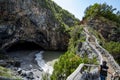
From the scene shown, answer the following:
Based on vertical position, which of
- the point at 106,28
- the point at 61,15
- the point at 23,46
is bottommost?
the point at 23,46

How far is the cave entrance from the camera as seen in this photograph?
235 ft

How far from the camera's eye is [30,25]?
73750 mm

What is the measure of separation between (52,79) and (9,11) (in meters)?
Result: 44.4

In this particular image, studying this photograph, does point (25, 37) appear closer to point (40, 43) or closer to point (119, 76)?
point (40, 43)

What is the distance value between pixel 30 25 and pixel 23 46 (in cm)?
767

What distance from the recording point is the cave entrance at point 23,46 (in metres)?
71.7

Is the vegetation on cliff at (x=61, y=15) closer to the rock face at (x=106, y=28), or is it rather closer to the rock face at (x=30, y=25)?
the rock face at (x=30, y=25)

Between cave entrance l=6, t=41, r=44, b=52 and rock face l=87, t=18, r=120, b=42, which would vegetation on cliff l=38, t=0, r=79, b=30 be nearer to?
cave entrance l=6, t=41, r=44, b=52

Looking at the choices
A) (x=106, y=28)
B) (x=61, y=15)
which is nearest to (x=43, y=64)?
(x=106, y=28)

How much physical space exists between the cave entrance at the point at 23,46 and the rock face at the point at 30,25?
177 centimetres

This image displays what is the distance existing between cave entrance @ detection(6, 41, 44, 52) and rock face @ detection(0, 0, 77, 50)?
1.77m

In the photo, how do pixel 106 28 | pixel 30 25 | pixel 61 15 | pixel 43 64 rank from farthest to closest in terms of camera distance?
pixel 61 15 < pixel 30 25 < pixel 43 64 < pixel 106 28

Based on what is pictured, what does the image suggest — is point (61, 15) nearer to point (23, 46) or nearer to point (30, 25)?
point (23, 46)

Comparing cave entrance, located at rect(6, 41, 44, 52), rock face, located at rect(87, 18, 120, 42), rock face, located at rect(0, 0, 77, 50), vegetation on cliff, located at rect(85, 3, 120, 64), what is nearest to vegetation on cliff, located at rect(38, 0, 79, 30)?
rock face, located at rect(0, 0, 77, 50)
